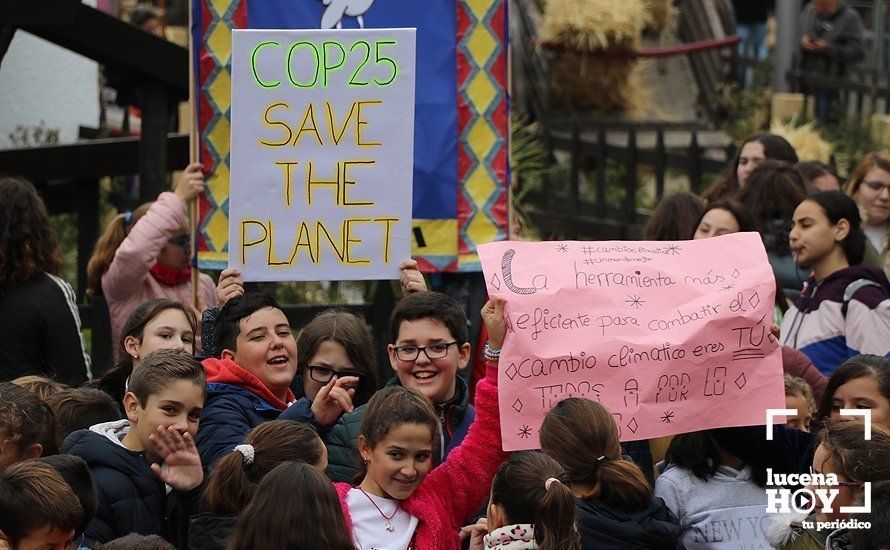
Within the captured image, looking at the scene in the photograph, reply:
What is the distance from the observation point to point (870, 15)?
21.5m

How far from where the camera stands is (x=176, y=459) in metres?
4.70

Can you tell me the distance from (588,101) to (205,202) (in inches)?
311

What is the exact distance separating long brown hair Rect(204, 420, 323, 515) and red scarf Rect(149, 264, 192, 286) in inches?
105

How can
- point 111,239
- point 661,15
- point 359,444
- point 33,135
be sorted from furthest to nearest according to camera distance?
point 661,15 → point 33,135 → point 111,239 → point 359,444

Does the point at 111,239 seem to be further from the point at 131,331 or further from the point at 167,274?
the point at 131,331

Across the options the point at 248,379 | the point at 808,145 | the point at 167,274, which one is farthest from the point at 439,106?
the point at 808,145

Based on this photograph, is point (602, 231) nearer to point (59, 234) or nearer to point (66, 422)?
point (59, 234)

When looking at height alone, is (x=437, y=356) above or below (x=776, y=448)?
above

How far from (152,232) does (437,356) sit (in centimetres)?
209

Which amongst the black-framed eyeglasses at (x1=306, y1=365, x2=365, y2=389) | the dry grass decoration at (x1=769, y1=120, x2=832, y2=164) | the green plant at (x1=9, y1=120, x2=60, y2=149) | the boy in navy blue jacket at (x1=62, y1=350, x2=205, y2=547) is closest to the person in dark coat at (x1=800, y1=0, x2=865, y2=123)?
the dry grass decoration at (x1=769, y1=120, x2=832, y2=164)

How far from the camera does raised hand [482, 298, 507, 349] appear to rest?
501 cm

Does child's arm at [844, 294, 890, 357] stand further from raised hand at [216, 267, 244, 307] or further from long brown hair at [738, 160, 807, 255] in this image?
raised hand at [216, 267, 244, 307]

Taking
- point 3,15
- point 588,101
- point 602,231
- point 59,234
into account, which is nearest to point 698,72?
point 588,101

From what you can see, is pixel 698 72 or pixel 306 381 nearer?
pixel 306 381
